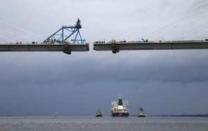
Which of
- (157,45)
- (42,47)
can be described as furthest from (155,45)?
(42,47)

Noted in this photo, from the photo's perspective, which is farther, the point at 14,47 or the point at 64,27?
the point at 64,27

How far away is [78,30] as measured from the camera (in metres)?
115

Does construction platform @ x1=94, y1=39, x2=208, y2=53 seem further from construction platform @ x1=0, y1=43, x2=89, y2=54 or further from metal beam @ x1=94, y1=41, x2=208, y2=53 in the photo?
construction platform @ x1=0, y1=43, x2=89, y2=54

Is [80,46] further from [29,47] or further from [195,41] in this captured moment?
[195,41]

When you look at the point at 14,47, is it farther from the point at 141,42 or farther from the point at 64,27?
the point at 141,42

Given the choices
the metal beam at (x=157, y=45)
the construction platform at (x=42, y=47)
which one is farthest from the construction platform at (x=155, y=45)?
the construction platform at (x=42, y=47)

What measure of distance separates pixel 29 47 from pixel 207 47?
35.9 m

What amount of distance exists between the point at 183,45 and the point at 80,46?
20822 millimetres

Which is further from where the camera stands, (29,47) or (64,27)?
(64,27)

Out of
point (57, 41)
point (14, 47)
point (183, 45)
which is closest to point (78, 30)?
point (57, 41)

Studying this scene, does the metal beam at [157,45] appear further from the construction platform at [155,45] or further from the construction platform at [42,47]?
the construction platform at [42,47]

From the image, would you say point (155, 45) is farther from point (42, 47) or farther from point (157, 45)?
point (42, 47)

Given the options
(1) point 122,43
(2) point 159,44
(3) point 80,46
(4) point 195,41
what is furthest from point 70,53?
(4) point 195,41

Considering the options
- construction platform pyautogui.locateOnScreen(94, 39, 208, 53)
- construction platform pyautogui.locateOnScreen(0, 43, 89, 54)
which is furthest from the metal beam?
construction platform pyautogui.locateOnScreen(0, 43, 89, 54)
